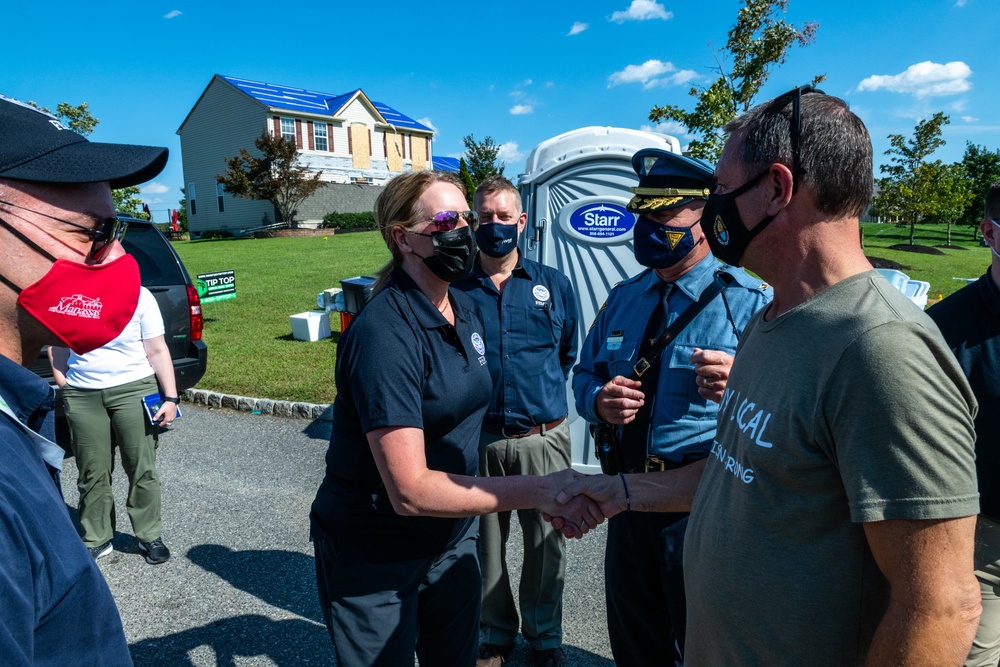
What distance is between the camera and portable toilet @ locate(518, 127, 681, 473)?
15.6ft

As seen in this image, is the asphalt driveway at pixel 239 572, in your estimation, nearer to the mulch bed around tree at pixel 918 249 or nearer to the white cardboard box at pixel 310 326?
the white cardboard box at pixel 310 326

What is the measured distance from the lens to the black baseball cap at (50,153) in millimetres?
1258

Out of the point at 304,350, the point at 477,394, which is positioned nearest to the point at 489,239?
the point at 477,394

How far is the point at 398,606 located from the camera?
209 centimetres

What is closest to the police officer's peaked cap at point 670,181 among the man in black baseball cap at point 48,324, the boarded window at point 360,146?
the man in black baseball cap at point 48,324

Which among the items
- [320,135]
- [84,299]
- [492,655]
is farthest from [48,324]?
[320,135]

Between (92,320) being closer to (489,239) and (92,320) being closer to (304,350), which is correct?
(489,239)

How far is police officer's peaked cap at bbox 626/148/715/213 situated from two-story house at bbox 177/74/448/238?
37431 mm

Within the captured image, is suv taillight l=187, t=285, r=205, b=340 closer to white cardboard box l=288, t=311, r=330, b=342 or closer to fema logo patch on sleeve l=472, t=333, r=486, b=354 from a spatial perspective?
white cardboard box l=288, t=311, r=330, b=342

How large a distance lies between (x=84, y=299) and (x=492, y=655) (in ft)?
8.90

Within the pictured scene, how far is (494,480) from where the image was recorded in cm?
207

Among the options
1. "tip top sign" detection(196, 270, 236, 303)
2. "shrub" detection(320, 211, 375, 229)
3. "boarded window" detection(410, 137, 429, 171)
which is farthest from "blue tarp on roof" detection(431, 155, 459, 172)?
"tip top sign" detection(196, 270, 236, 303)

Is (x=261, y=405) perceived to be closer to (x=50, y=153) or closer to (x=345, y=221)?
(x=50, y=153)

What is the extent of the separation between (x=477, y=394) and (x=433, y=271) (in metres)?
0.48
